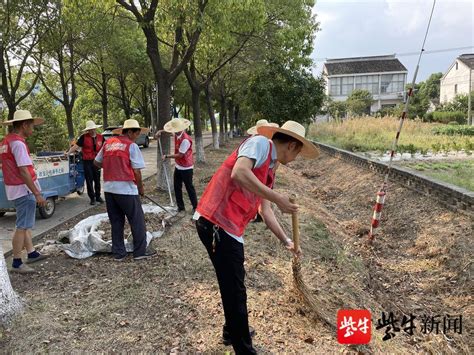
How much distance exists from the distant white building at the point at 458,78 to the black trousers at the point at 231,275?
2004 inches

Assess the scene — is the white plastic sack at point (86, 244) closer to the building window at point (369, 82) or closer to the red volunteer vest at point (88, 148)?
the red volunteer vest at point (88, 148)

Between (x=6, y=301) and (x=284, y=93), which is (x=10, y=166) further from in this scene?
(x=284, y=93)

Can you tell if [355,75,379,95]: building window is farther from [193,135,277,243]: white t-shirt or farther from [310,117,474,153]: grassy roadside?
[193,135,277,243]: white t-shirt

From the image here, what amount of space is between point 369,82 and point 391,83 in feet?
9.89

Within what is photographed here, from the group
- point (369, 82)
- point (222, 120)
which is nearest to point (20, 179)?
point (222, 120)

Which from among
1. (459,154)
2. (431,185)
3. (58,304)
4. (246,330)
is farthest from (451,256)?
(459,154)

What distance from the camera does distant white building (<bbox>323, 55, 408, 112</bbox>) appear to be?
5747 centimetres

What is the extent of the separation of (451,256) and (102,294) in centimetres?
465

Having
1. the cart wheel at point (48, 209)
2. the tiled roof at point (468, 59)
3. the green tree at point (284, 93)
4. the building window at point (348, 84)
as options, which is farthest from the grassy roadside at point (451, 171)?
the building window at point (348, 84)

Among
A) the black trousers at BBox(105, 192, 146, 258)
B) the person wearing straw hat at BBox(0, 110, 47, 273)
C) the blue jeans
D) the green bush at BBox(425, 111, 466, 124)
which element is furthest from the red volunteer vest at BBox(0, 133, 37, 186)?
the green bush at BBox(425, 111, 466, 124)

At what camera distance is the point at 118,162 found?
17.0 feet

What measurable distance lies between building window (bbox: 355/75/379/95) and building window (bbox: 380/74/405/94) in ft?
2.59

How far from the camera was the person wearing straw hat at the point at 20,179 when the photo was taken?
A: 189 inches

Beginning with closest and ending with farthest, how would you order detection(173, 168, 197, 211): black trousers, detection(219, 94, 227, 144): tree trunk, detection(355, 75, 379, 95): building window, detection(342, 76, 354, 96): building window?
detection(173, 168, 197, 211): black trousers → detection(219, 94, 227, 144): tree trunk → detection(355, 75, 379, 95): building window → detection(342, 76, 354, 96): building window
